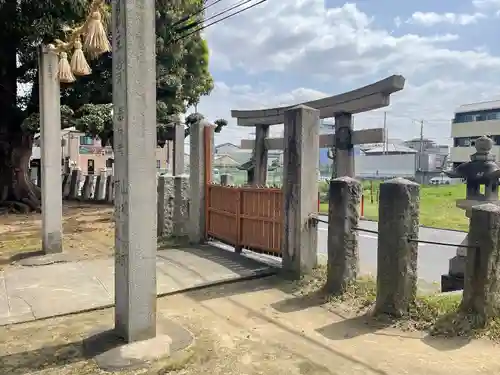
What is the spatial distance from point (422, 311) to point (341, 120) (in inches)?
258

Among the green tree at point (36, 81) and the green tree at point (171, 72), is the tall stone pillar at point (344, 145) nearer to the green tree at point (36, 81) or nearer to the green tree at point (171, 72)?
the green tree at point (171, 72)

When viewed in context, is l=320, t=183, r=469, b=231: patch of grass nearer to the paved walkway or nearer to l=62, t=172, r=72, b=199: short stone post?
the paved walkway

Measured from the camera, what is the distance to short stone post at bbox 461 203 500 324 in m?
4.11

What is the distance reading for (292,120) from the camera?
6074 mm

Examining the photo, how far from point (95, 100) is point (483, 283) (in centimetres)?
1308

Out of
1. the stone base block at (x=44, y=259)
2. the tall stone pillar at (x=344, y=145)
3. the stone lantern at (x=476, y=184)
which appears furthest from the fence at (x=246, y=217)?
the tall stone pillar at (x=344, y=145)

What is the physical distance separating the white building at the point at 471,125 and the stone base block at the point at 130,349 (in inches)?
1719

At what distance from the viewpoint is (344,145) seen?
415 inches

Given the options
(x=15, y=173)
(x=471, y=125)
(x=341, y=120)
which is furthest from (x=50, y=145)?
(x=471, y=125)

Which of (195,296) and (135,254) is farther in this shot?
(195,296)

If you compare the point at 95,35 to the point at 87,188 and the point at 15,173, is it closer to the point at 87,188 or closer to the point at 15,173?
the point at 15,173

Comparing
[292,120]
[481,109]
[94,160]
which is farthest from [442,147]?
[292,120]

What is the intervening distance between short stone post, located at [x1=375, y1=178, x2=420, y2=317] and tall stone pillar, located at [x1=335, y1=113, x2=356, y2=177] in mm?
5977

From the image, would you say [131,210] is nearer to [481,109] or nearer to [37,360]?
[37,360]
